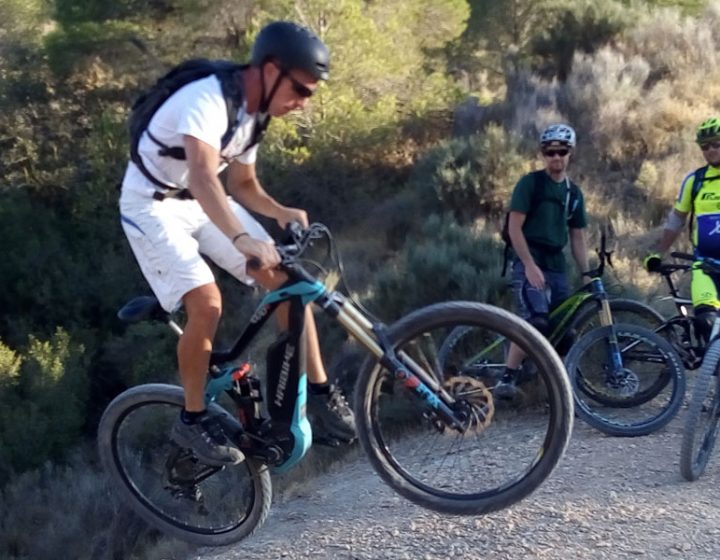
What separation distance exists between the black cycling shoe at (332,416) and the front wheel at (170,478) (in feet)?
1.67

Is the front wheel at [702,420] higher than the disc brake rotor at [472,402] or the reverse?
the reverse

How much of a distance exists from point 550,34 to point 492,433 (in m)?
15.7

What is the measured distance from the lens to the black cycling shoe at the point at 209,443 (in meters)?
4.64

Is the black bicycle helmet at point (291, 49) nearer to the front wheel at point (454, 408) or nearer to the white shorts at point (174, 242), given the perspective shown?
the white shorts at point (174, 242)

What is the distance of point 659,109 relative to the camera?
16469 mm

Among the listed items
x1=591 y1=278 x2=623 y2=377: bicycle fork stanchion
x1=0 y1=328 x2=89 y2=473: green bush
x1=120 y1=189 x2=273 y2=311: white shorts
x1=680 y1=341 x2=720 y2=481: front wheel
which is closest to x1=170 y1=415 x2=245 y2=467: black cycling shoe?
x1=120 y1=189 x2=273 y2=311: white shorts

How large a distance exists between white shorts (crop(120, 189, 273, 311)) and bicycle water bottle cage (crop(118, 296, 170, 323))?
20 cm

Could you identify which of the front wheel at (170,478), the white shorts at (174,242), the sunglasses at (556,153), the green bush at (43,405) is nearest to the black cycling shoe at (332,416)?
the front wheel at (170,478)

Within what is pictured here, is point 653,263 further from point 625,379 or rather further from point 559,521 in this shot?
point 559,521

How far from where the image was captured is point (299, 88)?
4145mm

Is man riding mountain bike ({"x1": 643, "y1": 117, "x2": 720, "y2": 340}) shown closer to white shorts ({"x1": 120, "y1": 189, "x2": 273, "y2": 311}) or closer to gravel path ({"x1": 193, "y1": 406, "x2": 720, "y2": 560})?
gravel path ({"x1": 193, "y1": 406, "x2": 720, "y2": 560})

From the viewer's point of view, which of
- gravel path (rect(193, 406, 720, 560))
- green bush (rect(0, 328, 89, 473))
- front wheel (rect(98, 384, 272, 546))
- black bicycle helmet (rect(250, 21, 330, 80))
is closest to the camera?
black bicycle helmet (rect(250, 21, 330, 80))

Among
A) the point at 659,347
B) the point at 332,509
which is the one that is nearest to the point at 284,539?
the point at 332,509

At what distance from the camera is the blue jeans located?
24.3ft
